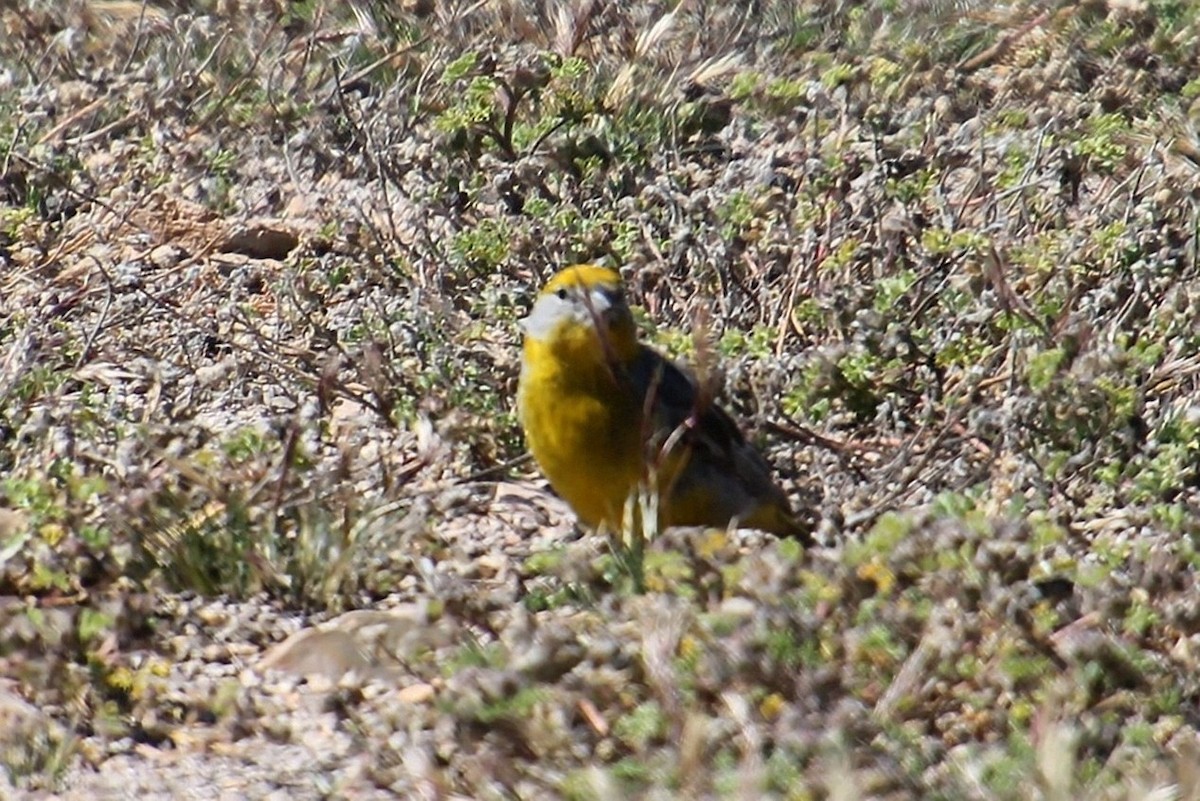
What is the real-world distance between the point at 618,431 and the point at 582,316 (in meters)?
0.32

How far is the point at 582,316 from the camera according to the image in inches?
221

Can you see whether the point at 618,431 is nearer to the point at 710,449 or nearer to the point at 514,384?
the point at 710,449

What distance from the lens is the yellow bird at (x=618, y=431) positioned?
216 inches

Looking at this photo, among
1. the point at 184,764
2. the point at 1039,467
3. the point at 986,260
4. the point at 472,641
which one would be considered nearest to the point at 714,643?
the point at 472,641

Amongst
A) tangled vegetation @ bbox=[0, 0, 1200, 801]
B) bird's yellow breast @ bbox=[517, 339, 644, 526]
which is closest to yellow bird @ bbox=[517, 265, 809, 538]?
bird's yellow breast @ bbox=[517, 339, 644, 526]

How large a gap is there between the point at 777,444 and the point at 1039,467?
2.35 ft

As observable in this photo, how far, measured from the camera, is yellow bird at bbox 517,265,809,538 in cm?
549

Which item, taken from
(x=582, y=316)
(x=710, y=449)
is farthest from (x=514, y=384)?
(x=710, y=449)

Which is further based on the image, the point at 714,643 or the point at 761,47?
the point at 761,47

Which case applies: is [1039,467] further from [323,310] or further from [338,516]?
[323,310]

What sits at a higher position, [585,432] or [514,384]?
[514,384]

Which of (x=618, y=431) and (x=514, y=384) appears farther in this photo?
(x=514, y=384)

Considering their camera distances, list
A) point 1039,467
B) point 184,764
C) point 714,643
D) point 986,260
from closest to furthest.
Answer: point 714,643 → point 184,764 → point 1039,467 → point 986,260

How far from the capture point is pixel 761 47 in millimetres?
7750
